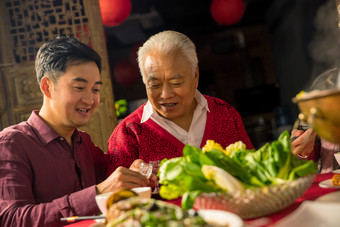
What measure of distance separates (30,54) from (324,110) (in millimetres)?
3582

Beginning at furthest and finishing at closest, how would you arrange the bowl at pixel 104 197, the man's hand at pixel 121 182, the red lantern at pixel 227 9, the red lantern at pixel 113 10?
the red lantern at pixel 227 9 → the red lantern at pixel 113 10 → the man's hand at pixel 121 182 → the bowl at pixel 104 197

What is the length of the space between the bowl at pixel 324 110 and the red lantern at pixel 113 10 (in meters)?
3.32

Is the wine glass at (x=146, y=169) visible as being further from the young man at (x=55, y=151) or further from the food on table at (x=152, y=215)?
the food on table at (x=152, y=215)

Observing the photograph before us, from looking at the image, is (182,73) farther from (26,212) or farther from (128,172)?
(26,212)

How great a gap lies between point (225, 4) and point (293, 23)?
12.1 ft

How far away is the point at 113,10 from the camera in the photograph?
3.82 metres

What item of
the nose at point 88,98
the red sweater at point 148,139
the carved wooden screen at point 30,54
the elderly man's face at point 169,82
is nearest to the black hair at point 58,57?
the nose at point 88,98

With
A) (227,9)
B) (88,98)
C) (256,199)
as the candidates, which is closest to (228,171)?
(256,199)

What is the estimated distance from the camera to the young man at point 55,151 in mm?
1312

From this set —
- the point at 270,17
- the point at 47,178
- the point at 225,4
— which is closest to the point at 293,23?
the point at 270,17

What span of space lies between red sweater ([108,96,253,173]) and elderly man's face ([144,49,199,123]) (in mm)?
137

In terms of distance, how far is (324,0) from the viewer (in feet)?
18.6

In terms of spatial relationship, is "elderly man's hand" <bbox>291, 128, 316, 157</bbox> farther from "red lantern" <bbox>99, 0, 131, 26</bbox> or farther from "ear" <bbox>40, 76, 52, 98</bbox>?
"red lantern" <bbox>99, 0, 131, 26</bbox>

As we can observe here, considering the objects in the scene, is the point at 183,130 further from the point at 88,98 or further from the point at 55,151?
the point at 55,151
